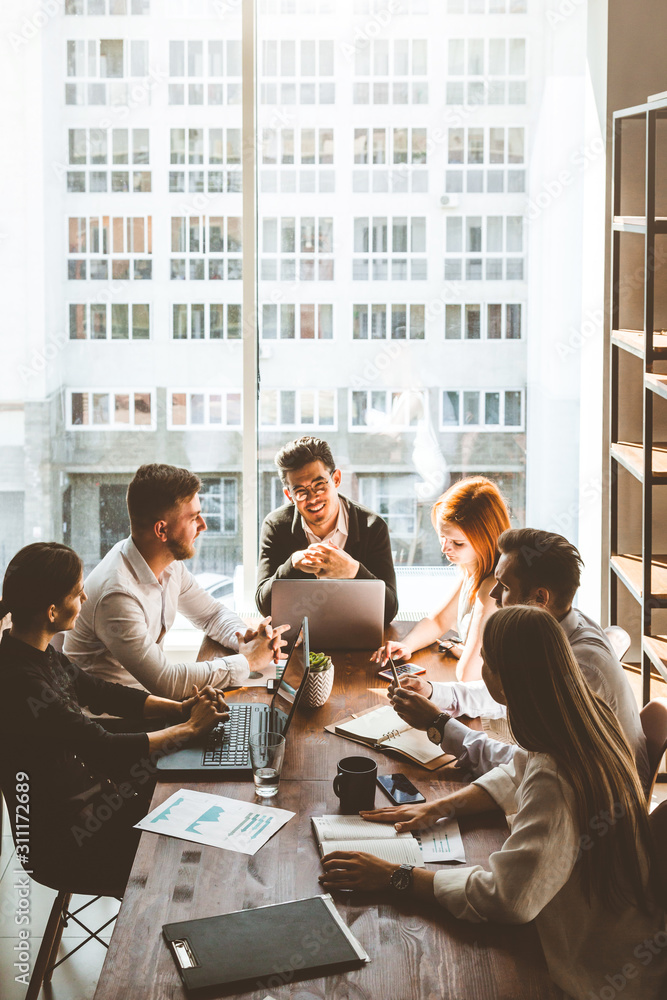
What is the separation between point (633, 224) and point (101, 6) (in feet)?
7.89

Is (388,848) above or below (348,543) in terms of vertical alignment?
below

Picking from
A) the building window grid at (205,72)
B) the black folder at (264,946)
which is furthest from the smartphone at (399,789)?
the building window grid at (205,72)

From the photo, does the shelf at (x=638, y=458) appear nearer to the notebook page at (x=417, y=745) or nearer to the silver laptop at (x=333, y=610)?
the silver laptop at (x=333, y=610)

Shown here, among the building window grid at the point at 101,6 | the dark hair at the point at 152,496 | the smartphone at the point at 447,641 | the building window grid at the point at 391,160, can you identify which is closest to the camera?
the dark hair at the point at 152,496

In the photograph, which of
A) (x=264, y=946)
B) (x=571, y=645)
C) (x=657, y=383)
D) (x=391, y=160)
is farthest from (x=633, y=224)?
(x=264, y=946)

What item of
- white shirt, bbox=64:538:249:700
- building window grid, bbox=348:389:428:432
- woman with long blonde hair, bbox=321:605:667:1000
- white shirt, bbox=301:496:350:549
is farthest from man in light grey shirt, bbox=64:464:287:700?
building window grid, bbox=348:389:428:432

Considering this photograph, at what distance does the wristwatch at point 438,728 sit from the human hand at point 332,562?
3.21 feet

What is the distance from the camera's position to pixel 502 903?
1.35 m

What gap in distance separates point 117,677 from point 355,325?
2084mm

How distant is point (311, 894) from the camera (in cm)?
148

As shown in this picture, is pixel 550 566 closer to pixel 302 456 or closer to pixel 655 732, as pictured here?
pixel 655 732

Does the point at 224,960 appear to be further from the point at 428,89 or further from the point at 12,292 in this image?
the point at 428,89

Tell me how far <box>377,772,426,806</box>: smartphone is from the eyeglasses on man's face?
1353 mm

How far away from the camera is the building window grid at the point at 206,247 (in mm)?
3945
